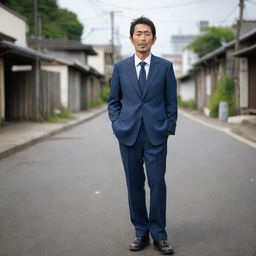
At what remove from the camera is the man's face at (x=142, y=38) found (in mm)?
3863

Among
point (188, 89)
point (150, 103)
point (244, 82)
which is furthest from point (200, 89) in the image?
point (150, 103)

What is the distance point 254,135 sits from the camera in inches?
544

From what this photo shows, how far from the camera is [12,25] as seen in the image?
26.6m

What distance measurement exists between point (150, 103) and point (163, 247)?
118cm

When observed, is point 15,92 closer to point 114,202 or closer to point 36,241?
point 114,202

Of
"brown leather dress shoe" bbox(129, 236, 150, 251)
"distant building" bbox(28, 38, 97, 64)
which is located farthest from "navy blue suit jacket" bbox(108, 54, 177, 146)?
"distant building" bbox(28, 38, 97, 64)

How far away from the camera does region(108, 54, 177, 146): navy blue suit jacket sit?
389 centimetres

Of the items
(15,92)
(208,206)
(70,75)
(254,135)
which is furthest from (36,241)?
(70,75)

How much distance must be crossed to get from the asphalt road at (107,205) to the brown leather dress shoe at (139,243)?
57 mm

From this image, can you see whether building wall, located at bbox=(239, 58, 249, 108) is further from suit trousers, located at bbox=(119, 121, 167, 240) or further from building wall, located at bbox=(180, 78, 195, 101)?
building wall, located at bbox=(180, 78, 195, 101)

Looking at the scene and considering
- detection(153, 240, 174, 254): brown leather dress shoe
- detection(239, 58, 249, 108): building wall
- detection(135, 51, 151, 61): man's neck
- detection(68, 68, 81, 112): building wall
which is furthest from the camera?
detection(68, 68, 81, 112): building wall

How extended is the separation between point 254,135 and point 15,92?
35.4 feet

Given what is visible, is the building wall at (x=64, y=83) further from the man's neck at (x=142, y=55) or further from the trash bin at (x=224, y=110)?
the man's neck at (x=142, y=55)

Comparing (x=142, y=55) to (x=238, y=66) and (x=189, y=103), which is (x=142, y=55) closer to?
(x=238, y=66)
